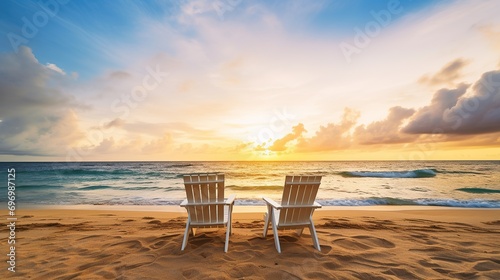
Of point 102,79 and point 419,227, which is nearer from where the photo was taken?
point 419,227

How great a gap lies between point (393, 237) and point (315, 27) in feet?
22.6

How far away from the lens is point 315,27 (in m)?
8.52

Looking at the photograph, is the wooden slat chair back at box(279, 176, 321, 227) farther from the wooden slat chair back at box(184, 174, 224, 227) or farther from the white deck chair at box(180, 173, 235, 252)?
the wooden slat chair back at box(184, 174, 224, 227)

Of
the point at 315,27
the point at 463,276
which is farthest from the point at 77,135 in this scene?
the point at 463,276

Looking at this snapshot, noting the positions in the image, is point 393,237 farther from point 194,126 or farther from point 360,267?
point 194,126

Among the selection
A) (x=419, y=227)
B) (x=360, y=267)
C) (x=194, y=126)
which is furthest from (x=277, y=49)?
(x=194, y=126)

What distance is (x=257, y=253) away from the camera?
369 cm

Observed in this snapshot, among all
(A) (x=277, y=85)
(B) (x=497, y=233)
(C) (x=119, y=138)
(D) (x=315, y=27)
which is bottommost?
(B) (x=497, y=233)

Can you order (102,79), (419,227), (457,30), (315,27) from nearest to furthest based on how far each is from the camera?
(419,227), (457,30), (315,27), (102,79)

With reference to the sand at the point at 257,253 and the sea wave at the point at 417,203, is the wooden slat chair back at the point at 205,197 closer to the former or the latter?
the sand at the point at 257,253

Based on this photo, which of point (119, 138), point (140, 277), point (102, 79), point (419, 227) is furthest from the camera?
point (119, 138)

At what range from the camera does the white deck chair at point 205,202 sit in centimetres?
389

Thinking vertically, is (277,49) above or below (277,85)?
above

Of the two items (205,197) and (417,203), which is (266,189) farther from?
(205,197)
